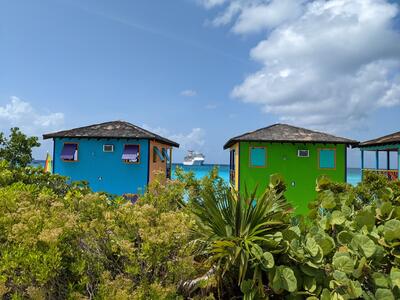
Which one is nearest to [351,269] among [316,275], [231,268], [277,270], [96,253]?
[316,275]

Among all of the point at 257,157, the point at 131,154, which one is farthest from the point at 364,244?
the point at 131,154

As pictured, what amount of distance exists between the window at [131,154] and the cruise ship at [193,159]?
302ft

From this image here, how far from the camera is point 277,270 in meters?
4.40

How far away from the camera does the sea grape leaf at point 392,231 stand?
4613mm

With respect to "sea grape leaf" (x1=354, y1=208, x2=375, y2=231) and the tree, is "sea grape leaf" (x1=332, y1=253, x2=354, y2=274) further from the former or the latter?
the tree

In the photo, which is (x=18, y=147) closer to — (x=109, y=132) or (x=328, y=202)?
(x=109, y=132)

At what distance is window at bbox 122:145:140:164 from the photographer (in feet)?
72.9

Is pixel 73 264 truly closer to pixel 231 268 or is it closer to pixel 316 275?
pixel 231 268

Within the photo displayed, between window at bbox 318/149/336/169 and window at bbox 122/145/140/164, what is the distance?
11655mm

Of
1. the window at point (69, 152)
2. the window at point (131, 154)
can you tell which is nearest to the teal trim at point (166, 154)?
the window at point (131, 154)

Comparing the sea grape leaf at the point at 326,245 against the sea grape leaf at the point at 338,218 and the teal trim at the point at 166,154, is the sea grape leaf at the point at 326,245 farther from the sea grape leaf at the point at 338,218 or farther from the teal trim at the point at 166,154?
the teal trim at the point at 166,154

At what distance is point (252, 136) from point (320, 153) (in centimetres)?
456

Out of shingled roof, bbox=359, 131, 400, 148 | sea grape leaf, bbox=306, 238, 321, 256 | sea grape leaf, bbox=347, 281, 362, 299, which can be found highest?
shingled roof, bbox=359, 131, 400, 148

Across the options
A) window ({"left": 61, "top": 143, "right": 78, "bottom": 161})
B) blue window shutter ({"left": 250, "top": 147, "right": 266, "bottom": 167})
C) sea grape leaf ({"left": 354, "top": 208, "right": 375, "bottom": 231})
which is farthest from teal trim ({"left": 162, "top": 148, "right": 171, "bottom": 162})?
sea grape leaf ({"left": 354, "top": 208, "right": 375, "bottom": 231})
